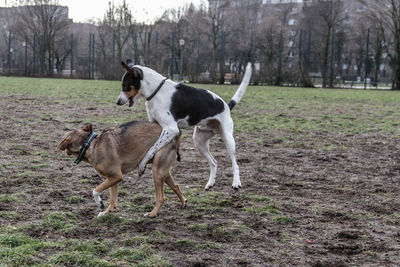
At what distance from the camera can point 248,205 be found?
5.56 meters

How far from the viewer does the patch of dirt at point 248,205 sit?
13.5ft

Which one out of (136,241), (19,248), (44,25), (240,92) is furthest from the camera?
(44,25)

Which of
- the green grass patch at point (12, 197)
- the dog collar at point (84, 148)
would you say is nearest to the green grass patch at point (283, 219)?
the dog collar at point (84, 148)

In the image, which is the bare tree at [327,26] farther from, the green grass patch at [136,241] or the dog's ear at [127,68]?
the green grass patch at [136,241]

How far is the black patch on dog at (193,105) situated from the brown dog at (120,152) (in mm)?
567

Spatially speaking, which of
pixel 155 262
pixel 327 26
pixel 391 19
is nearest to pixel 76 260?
pixel 155 262

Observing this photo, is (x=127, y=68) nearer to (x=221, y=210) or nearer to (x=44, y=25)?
(x=221, y=210)

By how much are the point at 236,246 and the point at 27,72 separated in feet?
147

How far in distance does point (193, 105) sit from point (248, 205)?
1.49 m

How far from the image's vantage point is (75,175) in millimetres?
6676

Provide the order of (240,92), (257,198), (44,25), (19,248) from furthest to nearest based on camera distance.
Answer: (44,25)
(240,92)
(257,198)
(19,248)

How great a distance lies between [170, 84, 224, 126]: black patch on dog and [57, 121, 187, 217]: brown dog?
57 centimetres

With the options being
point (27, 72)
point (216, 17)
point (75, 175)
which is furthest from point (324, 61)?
point (75, 175)

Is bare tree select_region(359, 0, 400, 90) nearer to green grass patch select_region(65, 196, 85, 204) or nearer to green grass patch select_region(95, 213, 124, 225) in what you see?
green grass patch select_region(65, 196, 85, 204)
